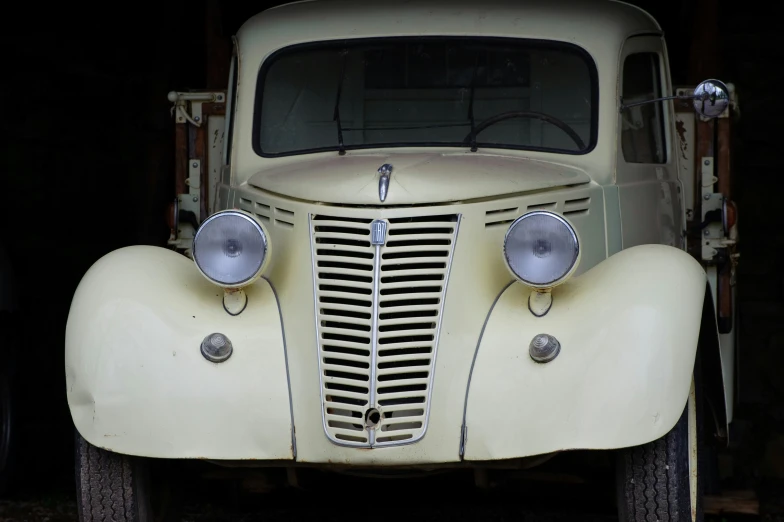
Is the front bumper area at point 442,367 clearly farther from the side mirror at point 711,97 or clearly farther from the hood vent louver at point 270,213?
the side mirror at point 711,97

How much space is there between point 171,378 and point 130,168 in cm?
515

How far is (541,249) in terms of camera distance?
4.19 m

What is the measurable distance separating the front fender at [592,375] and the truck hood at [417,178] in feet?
1.70

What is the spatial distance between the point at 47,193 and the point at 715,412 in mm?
5066

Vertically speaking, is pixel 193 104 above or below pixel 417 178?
above

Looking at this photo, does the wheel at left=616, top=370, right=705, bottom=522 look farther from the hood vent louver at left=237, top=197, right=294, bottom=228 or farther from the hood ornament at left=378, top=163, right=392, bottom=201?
the hood vent louver at left=237, top=197, right=294, bottom=228

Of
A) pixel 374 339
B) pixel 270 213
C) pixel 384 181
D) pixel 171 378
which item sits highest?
pixel 384 181

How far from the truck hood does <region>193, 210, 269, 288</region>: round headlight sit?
1.03 feet

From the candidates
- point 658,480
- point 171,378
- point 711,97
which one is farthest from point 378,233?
point 711,97

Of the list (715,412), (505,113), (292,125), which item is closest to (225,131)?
(292,125)

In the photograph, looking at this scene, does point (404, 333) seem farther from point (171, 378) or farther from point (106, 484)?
point (106, 484)

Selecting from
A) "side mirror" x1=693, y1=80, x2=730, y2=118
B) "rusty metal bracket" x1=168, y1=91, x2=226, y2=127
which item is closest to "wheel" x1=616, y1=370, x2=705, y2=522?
"side mirror" x1=693, y1=80, x2=730, y2=118

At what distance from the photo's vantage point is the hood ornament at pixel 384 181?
4.37 m

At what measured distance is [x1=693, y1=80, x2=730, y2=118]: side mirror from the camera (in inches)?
183
